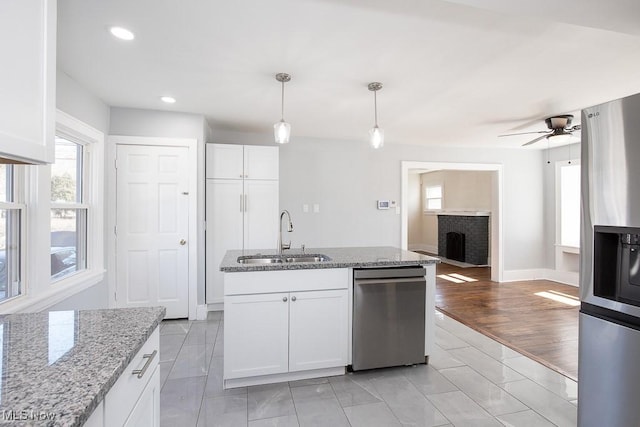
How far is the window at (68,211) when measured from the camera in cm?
269

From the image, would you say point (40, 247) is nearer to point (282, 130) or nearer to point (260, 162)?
point (282, 130)

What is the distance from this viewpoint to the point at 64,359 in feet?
2.89

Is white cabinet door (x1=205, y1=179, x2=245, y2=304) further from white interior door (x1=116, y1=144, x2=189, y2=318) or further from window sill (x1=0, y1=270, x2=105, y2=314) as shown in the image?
window sill (x1=0, y1=270, x2=105, y2=314)

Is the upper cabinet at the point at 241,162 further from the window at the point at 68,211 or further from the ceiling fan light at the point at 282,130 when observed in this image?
the ceiling fan light at the point at 282,130

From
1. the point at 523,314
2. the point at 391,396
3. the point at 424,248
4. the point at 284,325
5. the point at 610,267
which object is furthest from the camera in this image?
the point at 424,248

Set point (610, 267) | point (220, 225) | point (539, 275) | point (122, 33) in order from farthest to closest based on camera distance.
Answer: point (539, 275) < point (220, 225) < point (122, 33) < point (610, 267)

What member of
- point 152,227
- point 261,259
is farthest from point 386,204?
point 152,227

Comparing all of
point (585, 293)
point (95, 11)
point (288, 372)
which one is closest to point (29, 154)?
point (95, 11)

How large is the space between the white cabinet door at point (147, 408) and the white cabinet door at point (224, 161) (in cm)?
305

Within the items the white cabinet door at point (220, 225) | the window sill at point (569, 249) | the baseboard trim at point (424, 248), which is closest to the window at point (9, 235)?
the white cabinet door at point (220, 225)

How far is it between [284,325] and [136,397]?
135 cm

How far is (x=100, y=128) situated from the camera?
130 inches

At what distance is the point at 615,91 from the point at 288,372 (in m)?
3.87

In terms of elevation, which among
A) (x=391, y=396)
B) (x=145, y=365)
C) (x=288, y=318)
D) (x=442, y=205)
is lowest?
(x=391, y=396)
